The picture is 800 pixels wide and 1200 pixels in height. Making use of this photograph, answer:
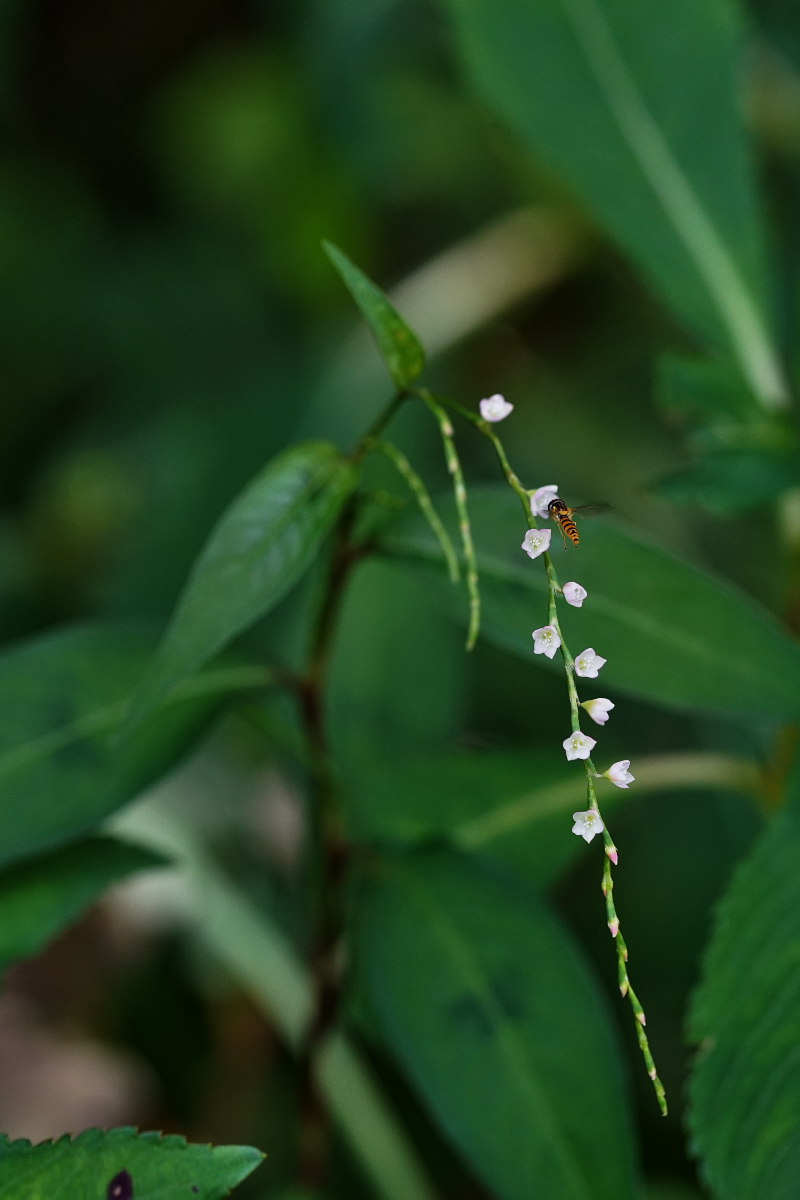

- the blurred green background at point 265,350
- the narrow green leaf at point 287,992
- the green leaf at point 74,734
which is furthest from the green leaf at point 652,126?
the narrow green leaf at point 287,992

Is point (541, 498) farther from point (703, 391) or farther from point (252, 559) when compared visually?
point (703, 391)

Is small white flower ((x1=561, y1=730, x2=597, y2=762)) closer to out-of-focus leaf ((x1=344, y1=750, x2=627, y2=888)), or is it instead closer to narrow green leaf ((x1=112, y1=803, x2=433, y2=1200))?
out-of-focus leaf ((x1=344, y1=750, x2=627, y2=888))

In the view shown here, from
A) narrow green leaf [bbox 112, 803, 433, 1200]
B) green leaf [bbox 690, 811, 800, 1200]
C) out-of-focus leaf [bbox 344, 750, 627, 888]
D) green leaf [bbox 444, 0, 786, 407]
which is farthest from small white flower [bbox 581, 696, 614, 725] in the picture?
narrow green leaf [bbox 112, 803, 433, 1200]

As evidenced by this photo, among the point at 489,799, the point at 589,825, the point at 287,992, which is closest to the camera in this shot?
the point at 589,825

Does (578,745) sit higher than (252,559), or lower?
lower

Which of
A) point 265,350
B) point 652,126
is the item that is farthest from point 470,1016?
point 265,350

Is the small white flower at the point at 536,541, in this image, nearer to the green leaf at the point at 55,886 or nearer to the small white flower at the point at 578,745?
the small white flower at the point at 578,745

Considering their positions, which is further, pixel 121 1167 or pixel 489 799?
pixel 489 799
